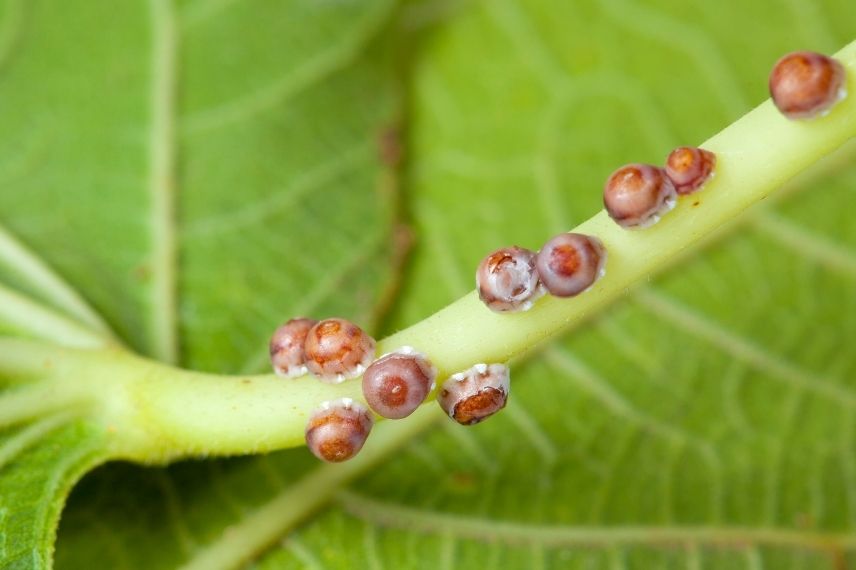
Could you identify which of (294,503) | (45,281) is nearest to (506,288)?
(294,503)

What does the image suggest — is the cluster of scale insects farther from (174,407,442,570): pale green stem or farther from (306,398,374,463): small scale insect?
(174,407,442,570): pale green stem

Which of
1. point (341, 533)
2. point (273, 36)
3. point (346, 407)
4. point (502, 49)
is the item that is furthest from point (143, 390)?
point (502, 49)

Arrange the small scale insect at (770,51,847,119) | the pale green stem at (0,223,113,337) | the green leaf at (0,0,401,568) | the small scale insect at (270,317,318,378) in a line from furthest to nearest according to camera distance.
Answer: the green leaf at (0,0,401,568) < the pale green stem at (0,223,113,337) < the small scale insect at (270,317,318,378) < the small scale insect at (770,51,847,119)

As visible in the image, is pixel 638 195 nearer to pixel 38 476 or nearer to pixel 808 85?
pixel 808 85

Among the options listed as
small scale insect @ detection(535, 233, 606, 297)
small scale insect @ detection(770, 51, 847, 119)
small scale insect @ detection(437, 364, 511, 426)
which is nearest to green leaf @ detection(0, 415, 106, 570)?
small scale insect @ detection(437, 364, 511, 426)

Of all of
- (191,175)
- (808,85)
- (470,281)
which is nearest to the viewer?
(808,85)
